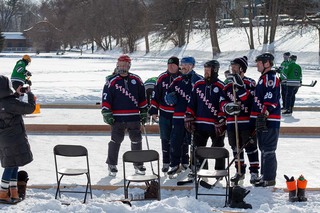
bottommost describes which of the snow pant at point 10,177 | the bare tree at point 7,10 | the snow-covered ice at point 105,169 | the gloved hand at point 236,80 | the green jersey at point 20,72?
the snow-covered ice at point 105,169

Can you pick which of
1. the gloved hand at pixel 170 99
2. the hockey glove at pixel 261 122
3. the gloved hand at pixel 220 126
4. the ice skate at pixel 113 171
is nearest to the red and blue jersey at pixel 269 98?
the hockey glove at pixel 261 122

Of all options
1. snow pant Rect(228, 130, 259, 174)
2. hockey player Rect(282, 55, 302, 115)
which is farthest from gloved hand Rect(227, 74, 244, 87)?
hockey player Rect(282, 55, 302, 115)

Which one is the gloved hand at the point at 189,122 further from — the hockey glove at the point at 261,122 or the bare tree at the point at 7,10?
the bare tree at the point at 7,10

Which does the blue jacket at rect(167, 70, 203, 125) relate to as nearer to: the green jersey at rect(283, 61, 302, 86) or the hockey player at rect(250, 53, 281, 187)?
the hockey player at rect(250, 53, 281, 187)

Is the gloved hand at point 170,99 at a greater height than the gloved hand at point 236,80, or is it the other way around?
the gloved hand at point 236,80

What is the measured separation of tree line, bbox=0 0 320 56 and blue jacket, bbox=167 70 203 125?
30.1m

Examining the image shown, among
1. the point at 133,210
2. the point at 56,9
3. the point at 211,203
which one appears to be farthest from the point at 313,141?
the point at 56,9

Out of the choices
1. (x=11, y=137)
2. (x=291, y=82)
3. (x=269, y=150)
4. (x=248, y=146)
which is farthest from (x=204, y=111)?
(x=291, y=82)

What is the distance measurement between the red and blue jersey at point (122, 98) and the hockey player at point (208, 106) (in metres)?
0.76

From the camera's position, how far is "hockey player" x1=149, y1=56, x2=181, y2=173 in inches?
300

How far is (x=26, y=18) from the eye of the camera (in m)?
128

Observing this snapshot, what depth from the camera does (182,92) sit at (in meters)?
7.49

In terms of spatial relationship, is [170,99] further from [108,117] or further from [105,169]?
[105,169]

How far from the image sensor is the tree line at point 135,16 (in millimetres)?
38812
